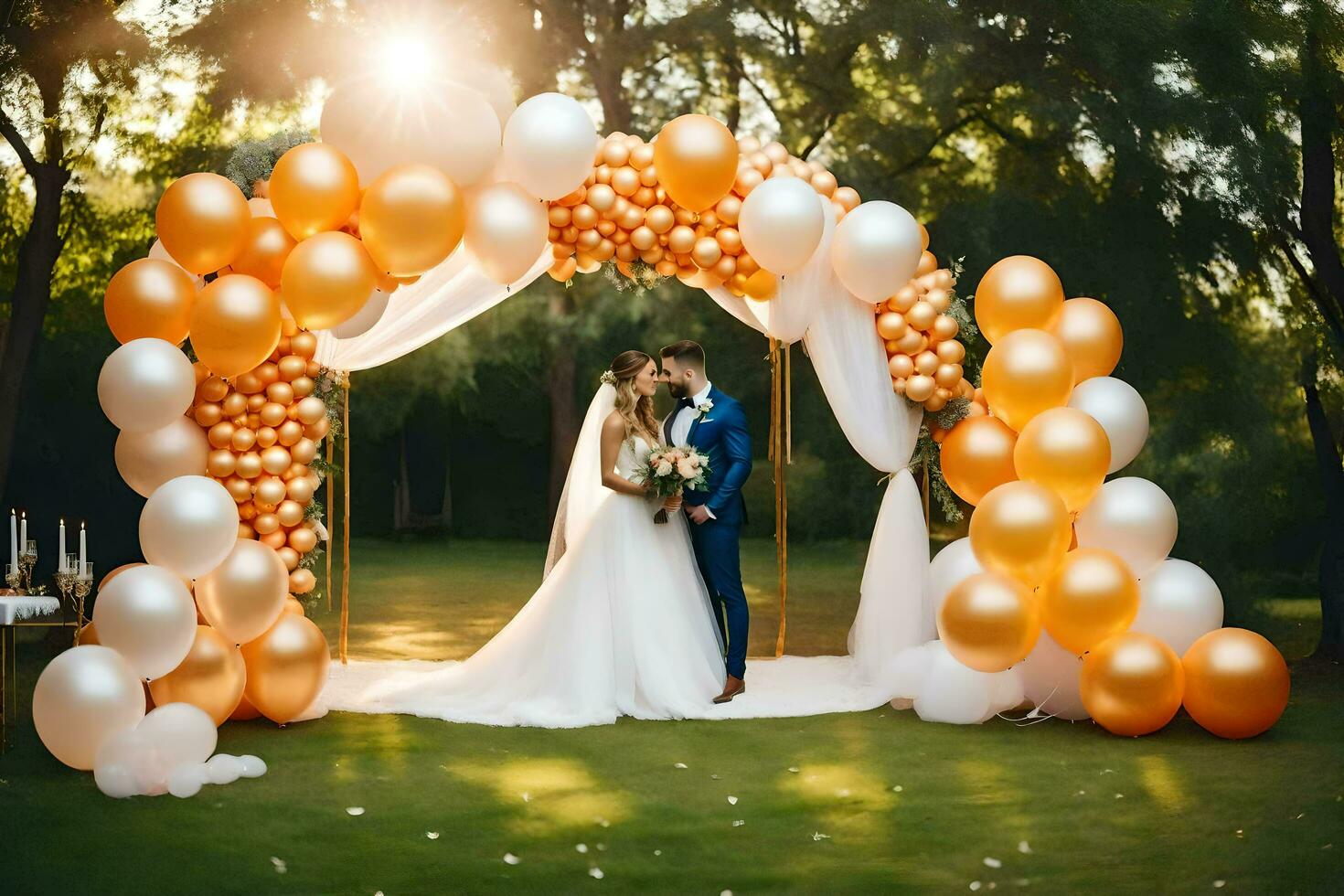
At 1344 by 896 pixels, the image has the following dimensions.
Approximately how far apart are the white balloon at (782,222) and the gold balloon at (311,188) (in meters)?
1.93

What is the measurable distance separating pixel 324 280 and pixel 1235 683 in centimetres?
436

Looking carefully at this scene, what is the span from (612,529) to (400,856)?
8.27 ft

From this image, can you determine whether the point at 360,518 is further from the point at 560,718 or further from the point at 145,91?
the point at 560,718

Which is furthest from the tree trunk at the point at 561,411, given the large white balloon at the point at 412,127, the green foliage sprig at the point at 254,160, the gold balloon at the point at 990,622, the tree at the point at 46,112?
the gold balloon at the point at 990,622

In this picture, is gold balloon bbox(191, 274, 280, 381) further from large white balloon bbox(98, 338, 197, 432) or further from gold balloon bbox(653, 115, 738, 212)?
gold balloon bbox(653, 115, 738, 212)

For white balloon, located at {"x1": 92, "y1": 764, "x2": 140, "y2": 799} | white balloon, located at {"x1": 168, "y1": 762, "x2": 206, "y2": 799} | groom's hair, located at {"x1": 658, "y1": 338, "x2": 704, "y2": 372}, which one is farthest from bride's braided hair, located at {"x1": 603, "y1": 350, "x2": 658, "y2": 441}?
white balloon, located at {"x1": 92, "y1": 764, "x2": 140, "y2": 799}

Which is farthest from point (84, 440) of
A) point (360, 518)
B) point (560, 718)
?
point (560, 718)

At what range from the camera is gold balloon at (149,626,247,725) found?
5.66 metres

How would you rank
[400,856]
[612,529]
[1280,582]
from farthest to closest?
[1280,582] < [612,529] < [400,856]

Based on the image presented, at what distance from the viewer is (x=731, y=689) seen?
6746mm

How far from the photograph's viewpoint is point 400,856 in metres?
4.36

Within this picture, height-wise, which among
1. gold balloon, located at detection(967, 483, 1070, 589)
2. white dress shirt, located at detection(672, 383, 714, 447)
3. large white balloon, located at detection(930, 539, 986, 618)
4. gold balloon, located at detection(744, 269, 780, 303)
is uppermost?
gold balloon, located at detection(744, 269, 780, 303)

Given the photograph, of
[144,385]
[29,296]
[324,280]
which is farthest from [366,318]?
[29,296]

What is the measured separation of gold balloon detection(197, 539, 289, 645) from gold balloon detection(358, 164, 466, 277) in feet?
4.76
